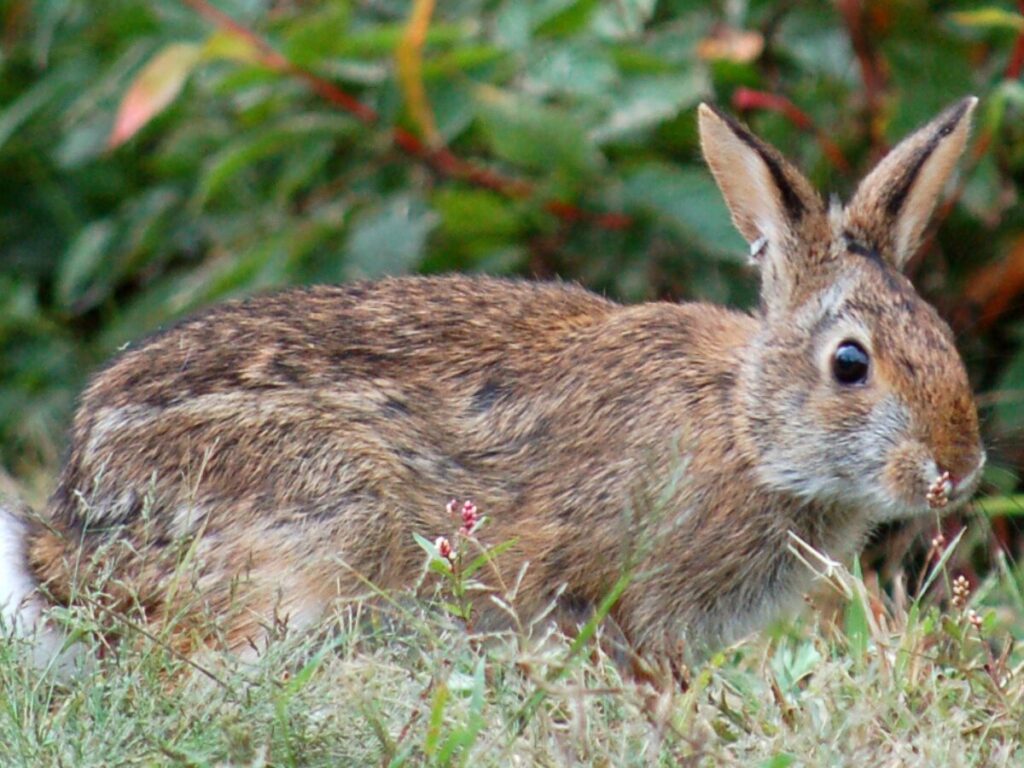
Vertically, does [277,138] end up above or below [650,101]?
below

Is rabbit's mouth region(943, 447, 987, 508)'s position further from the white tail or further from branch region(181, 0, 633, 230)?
branch region(181, 0, 633, 230)

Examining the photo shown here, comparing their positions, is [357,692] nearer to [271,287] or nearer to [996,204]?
[271,287]

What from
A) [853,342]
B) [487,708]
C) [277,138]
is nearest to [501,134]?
[277,138]

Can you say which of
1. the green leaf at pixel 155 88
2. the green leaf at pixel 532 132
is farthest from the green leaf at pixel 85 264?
the green leaf at pixel 532 132

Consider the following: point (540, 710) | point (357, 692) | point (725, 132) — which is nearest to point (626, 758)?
point (540, 710)

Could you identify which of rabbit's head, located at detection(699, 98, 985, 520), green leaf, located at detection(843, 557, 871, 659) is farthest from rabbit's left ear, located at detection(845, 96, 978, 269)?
green leaf, located at detection(843, 557, 871, 659)

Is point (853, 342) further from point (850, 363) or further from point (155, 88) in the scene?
point (155, 88)
